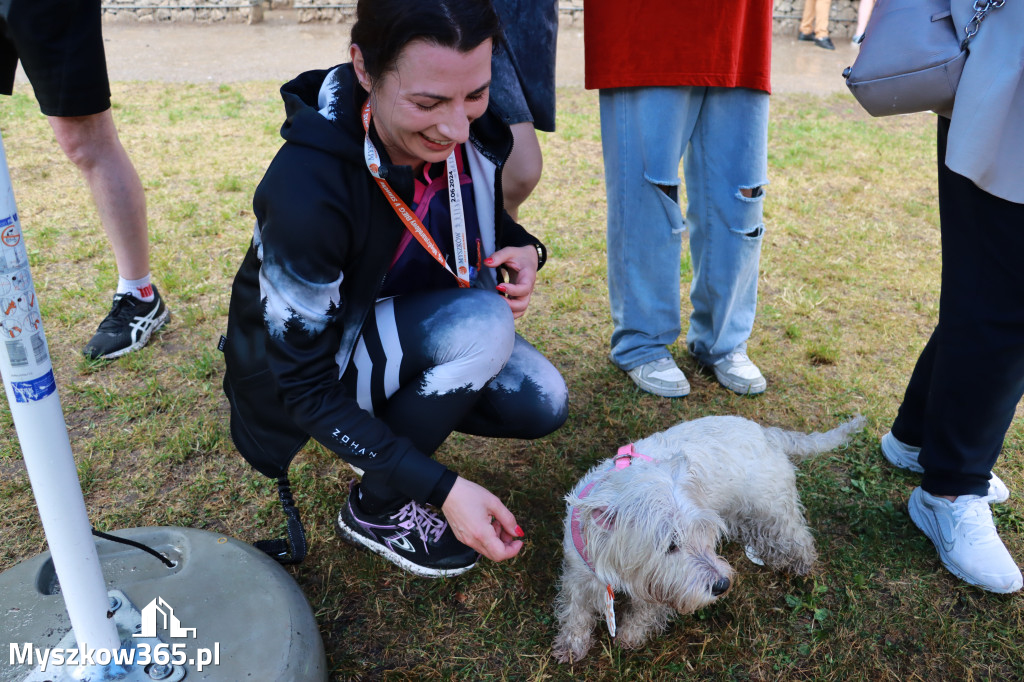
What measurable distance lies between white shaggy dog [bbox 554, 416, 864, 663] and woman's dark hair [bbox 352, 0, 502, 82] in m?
1.08

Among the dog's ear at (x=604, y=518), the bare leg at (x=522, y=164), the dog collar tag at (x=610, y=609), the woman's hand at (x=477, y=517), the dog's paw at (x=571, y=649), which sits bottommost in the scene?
the dog's paw at (x=571, y=649)

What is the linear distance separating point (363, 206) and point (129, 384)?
1773 mm

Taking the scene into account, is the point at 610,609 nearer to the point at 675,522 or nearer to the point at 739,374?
the point at 675,522

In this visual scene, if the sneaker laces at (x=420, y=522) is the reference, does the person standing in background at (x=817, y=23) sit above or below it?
above

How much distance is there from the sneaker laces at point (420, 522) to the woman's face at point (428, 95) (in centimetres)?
102

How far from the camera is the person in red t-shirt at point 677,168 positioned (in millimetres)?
2527

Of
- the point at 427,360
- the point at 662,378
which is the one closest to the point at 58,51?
the point at 427,360

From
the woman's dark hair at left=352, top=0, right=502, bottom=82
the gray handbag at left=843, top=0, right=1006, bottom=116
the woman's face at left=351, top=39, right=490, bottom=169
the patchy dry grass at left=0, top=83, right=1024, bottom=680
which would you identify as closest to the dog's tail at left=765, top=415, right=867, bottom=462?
the patchy dry grass at left=0, top=83, right=1024, bottom=680

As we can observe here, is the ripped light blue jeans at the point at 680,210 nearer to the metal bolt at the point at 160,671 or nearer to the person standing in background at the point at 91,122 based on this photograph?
the person standing in background at the point at 91,122

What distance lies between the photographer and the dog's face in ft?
5.59

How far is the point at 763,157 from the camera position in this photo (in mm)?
2717

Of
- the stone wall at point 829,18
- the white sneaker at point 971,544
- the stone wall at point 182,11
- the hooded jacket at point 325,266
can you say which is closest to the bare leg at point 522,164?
the hooded jacket at point 325,266

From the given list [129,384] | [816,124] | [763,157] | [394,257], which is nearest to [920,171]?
[816,124]

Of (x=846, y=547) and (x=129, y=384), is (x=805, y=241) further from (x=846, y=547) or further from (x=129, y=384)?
(x=129, y=384)
